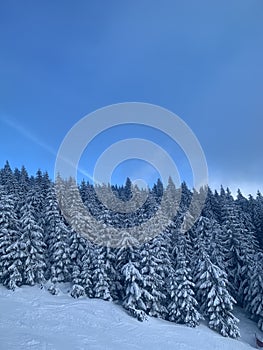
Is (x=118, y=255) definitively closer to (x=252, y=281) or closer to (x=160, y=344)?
(x=160, y=344)

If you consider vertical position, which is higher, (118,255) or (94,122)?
(94,122)

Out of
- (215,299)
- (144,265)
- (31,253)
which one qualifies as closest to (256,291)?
(215,299)

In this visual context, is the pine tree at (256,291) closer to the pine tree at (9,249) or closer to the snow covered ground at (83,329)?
the snow covered ground at (83,329)

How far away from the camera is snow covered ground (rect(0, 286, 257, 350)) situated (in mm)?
20984

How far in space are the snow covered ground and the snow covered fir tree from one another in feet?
4.88

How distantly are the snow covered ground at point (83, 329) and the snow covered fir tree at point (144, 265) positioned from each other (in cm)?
149

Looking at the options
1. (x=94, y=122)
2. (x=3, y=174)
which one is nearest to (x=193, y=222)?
(x=94, y=122)

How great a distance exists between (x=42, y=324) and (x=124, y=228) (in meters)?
15.3

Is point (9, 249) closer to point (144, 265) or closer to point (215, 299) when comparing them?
point (144, 265)

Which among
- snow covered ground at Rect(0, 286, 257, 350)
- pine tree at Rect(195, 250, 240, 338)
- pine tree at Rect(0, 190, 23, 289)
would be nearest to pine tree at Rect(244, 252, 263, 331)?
snow covered ground at Rect(0, 286, 257, 350)

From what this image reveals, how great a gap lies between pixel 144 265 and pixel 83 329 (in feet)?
38.8

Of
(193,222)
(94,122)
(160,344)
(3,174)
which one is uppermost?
(94,122)

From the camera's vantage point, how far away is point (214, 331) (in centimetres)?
3231

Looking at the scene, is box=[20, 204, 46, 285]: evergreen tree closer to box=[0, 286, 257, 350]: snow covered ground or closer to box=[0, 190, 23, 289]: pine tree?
box=[0, 190, 23, 289]: pine tree
